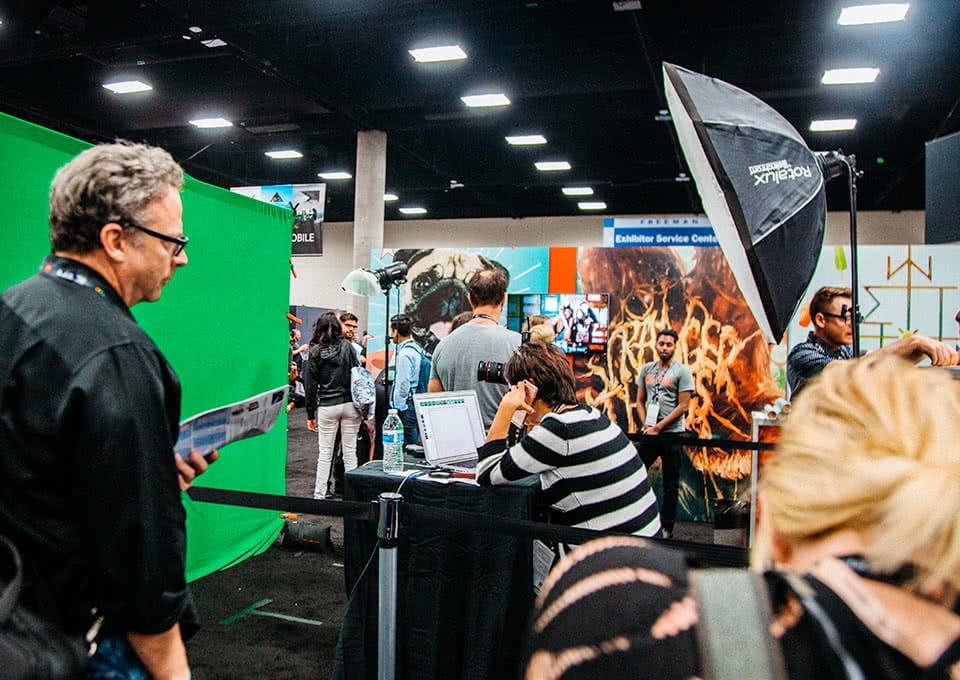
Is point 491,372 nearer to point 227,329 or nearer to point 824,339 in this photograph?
point 824,339

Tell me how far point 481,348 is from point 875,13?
→ 555 centimetres

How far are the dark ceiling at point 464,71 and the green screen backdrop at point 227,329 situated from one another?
305cm

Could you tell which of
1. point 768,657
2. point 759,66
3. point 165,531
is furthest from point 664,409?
point 768,657

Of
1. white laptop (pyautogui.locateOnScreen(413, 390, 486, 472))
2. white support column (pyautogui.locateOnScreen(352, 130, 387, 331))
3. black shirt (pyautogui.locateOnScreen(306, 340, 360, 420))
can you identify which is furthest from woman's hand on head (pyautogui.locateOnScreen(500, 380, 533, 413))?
white support column (pyautogui.locateOnScreen(352, 130, 387, 331))

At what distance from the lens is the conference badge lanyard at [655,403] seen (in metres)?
5.59

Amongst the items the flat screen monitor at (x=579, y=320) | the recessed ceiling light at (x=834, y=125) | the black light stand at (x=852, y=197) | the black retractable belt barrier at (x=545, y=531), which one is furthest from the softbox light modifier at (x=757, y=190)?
the recessed ceiling light at (x=834, y=125)

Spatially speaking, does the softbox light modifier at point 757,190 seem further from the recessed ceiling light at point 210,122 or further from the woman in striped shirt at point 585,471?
the recessed ceiling light at point 210,122

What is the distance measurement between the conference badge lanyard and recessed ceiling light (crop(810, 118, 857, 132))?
599 cm

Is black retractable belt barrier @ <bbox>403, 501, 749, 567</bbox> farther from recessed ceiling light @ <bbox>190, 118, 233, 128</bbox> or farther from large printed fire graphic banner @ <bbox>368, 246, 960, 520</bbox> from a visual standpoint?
recessed ceiling light @ <bbox>190, 118, 233, 128</bbox>

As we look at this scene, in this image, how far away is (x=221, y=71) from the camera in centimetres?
918

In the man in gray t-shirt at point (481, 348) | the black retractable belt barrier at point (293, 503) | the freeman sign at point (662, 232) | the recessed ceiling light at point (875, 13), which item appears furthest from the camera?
the freeman sign at point (662, 232)

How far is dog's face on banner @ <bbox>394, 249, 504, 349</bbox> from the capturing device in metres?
7.33

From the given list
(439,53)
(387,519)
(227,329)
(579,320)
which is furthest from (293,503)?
(439,53)

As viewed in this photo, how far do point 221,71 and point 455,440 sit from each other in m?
7.87
